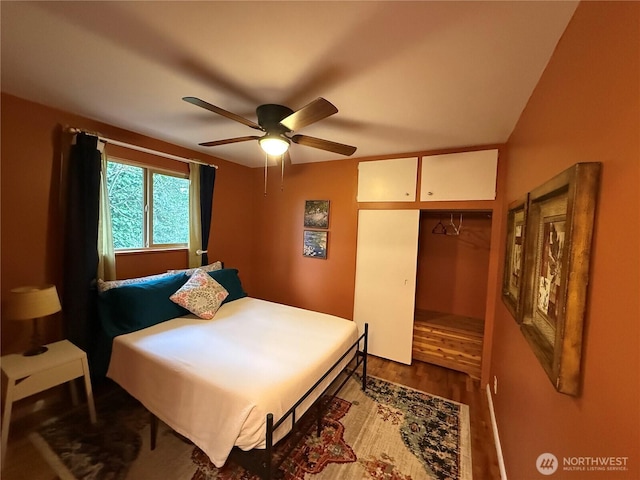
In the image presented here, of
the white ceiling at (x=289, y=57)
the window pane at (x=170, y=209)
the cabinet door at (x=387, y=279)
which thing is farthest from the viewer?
the cabinet door at (x=387, y=279)

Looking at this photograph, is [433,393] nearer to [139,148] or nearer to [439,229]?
[439,229]

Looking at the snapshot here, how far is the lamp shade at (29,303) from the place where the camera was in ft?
5.58

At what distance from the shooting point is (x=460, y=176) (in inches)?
108

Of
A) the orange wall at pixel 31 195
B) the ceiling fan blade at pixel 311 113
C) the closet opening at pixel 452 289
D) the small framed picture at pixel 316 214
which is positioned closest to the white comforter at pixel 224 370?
the orange wall at pixel 31 195

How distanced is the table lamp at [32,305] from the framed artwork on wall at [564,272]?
9.11 feet

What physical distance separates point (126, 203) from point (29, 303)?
1238 mm

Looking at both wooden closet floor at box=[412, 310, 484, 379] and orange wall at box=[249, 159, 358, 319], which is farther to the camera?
orange wall at box=[249, 159, 358, 319]

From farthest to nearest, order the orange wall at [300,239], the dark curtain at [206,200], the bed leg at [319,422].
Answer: the orange wall at [300,239] < the dark curtain at [206,200] < the bed leg at [319,422]

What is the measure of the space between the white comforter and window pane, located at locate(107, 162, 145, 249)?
3.36 ft

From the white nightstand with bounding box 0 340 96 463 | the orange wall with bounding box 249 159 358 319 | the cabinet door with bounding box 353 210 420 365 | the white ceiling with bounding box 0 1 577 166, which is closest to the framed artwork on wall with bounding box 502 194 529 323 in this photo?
the white ceiling with bounding box 0 1 577 166

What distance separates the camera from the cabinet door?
304 cm

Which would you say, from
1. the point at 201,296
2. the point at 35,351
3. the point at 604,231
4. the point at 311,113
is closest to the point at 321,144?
the point at 311,113

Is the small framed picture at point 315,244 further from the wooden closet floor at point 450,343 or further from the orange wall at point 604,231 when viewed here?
the orange wall at point 604,231

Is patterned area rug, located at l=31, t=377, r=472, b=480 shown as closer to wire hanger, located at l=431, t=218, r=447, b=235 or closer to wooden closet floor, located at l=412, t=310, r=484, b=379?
wooden closet floor, located at l=412, t=310, r=484, b=379
